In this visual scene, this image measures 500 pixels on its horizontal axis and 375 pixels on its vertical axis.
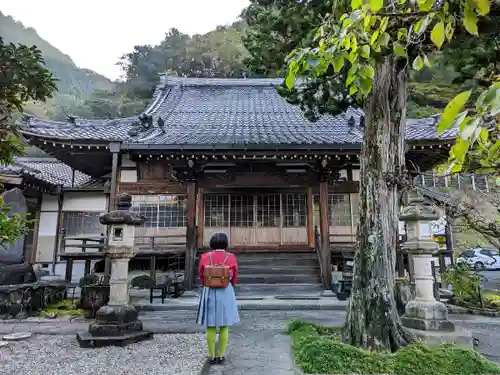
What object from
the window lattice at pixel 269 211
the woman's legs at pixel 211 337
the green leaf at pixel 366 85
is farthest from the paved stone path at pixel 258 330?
the window lattice at pixel 269 211

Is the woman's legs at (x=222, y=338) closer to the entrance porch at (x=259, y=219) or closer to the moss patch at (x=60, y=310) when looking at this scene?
the moss patch at (x=60, y=310)

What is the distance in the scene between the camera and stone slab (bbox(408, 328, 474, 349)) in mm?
3910

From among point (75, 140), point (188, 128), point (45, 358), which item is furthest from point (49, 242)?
point (45, 358)

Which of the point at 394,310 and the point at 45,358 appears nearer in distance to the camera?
the point at 394,310

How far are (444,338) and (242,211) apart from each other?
7.29m

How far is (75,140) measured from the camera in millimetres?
8305

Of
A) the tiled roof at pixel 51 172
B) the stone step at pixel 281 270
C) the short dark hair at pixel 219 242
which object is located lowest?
the stone step at pixel 281 270

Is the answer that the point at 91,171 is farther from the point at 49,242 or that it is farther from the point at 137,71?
the point at 137,71

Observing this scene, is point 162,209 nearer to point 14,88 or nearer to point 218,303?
point 218,303

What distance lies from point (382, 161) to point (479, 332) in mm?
3791

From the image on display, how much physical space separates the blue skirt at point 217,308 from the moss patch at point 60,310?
4.69 meters

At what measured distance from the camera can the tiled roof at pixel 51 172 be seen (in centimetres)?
1060

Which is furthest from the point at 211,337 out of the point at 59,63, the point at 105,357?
the point at 59,63

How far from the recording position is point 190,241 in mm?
8789
